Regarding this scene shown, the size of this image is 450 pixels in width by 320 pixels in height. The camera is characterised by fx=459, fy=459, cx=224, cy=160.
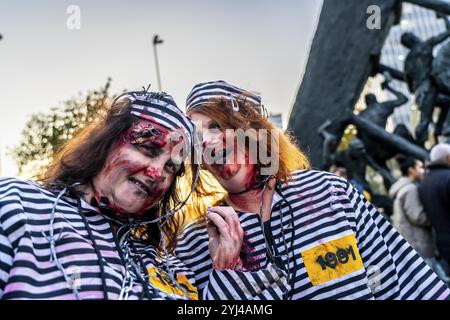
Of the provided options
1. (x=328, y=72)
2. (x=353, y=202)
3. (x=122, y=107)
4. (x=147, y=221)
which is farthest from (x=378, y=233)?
(x=328, y=72)

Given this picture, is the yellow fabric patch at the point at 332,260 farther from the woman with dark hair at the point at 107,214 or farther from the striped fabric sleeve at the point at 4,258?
the striped fabric sleeve at the point at 4,258

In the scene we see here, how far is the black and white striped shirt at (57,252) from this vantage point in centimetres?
107

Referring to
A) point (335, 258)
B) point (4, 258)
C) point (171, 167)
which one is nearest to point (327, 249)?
point (335, 258)

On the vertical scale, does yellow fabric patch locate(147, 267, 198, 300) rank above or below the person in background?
above

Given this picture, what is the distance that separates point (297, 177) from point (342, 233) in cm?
28

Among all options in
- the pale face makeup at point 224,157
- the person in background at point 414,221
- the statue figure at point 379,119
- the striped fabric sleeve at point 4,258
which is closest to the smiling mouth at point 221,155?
the pale face makeup at point 224,157

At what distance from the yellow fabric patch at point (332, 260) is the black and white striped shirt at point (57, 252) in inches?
15.6

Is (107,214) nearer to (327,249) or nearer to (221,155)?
(221,155)

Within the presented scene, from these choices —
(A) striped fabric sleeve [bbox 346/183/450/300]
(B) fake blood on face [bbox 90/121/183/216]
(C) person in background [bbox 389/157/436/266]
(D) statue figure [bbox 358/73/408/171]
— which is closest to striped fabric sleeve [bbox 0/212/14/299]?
(B) fake blood on face [bbox 90/121/183/216]

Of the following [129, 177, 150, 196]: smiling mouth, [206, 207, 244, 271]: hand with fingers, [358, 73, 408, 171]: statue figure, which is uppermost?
[129, 177, 150, 196]: smiling mouth

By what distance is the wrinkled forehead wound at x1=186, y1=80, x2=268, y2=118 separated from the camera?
62.2 inches

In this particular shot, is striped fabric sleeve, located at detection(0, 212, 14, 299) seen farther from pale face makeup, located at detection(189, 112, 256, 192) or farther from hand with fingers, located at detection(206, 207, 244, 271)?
pale face makeup, located at detection(189, 112, 256, 192)

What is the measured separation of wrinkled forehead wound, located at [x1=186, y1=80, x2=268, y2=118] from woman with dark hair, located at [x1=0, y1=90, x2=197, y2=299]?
157 mm

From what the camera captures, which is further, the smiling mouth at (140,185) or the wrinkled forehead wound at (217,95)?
the wrinkled forehead wound at (217,95)
